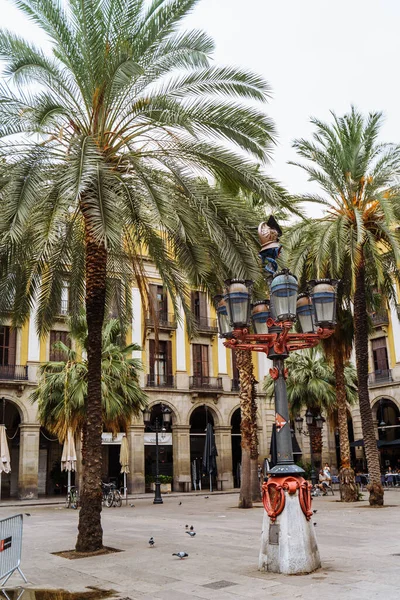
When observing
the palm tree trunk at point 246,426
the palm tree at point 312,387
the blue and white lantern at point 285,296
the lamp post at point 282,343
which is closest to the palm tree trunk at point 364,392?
the palm tree trunk at point 246,426

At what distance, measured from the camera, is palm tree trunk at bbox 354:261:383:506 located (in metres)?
18.3

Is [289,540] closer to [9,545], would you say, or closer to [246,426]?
[9,545]

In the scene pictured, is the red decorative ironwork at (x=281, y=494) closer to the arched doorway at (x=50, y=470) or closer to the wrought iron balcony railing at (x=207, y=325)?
the arched doorway at (x=50, y=470)

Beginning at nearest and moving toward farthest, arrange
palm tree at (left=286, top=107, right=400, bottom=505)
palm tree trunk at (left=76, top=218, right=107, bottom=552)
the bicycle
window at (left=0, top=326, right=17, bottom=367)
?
palm tree trunk at (left=76, top=218, right=107, bottom=552), palm tree at (left=286, top=107, right=400, bottom=505), the bicycle, window at (left=0, top=326, right=17, bottom=367)

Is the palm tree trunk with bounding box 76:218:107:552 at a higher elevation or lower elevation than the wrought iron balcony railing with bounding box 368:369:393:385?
lower

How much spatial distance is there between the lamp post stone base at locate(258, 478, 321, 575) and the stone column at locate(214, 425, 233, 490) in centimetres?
2989

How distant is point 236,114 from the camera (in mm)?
11273

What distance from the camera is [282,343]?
8.52m

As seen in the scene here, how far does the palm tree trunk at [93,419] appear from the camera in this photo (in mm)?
10555

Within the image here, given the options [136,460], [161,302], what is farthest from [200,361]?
[136,460]

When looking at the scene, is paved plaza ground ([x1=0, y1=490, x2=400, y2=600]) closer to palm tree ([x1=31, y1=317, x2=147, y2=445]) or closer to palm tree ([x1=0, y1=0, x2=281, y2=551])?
palm tree ([x1=0, y1=0, x2=281, y2=551])

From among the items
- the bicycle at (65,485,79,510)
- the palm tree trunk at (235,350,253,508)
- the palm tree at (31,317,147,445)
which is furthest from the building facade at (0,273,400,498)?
the palm tree trunk at (235,350,253,508)

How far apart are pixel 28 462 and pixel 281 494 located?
25.9m

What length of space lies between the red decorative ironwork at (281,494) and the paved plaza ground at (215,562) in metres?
0.80
